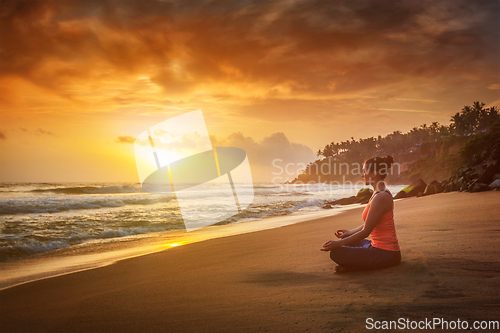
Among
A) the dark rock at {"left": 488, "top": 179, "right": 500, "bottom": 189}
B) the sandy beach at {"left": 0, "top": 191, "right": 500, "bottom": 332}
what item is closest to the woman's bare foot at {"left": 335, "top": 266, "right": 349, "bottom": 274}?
the sandy beach at {"left": 0, "top": 191, "right": 500, "bottom": 332}

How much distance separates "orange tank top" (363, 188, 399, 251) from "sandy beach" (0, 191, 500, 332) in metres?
0.28

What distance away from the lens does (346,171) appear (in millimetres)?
143250

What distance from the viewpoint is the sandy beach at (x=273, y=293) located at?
8.00 ft

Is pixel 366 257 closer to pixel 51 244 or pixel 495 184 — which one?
pixel 51 244

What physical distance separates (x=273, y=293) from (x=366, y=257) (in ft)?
4.06

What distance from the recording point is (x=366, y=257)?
3486 millimetres

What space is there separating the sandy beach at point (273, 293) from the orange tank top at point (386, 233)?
0.28 meters

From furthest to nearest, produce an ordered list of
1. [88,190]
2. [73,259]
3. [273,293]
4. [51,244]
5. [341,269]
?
1. [88,190]
2. [51,244]
3. [73,259]
4. [341,269]
5. [273,293]

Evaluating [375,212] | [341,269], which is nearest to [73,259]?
[341,269]

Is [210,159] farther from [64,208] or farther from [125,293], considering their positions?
[64,208]

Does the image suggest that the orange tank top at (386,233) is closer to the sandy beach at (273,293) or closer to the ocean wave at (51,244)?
the sandy beach at (273,293)

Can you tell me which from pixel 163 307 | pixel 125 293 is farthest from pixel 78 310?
pixel 163 307

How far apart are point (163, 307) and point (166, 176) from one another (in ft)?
24.2

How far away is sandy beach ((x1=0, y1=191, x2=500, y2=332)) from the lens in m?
2.44
